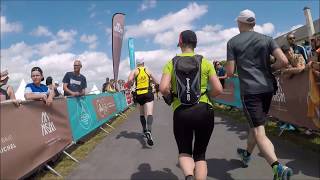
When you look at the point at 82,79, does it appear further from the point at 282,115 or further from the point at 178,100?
the point at 178,100

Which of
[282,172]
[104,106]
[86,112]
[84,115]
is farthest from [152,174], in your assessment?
[104,106]

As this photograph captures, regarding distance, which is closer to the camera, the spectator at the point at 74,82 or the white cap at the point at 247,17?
the white cap at the point at 247,17

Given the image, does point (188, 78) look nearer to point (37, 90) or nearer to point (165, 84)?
point (165, 84)

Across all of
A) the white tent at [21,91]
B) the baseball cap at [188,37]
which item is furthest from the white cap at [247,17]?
the white tent at [21,91]

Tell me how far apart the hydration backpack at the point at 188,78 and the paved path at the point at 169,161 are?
6.20 feet

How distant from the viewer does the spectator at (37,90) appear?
22.4 ft

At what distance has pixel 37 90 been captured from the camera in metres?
7.16

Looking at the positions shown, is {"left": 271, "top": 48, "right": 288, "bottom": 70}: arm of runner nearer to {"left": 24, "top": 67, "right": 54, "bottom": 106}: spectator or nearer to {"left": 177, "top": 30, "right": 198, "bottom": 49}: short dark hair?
{"left": 177, "top": 30, "right": 198, "bottom": 49}: short dark hair

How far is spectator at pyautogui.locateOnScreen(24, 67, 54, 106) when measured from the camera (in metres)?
6.84

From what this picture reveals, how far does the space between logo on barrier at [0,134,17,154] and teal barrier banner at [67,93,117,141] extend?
298 cm

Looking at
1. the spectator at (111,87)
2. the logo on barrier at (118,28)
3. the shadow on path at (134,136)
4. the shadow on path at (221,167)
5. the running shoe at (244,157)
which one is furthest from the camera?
the logo on barrier at (118,28)

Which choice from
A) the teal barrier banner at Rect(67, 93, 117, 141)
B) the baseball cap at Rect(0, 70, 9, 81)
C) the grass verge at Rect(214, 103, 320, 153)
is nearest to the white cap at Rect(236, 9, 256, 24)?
the grass verge at Rect(214, 103, 320, 153)

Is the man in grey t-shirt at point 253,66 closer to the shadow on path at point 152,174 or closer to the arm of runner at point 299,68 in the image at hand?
the shadow on path at point 152,174

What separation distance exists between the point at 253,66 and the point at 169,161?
2641mm
